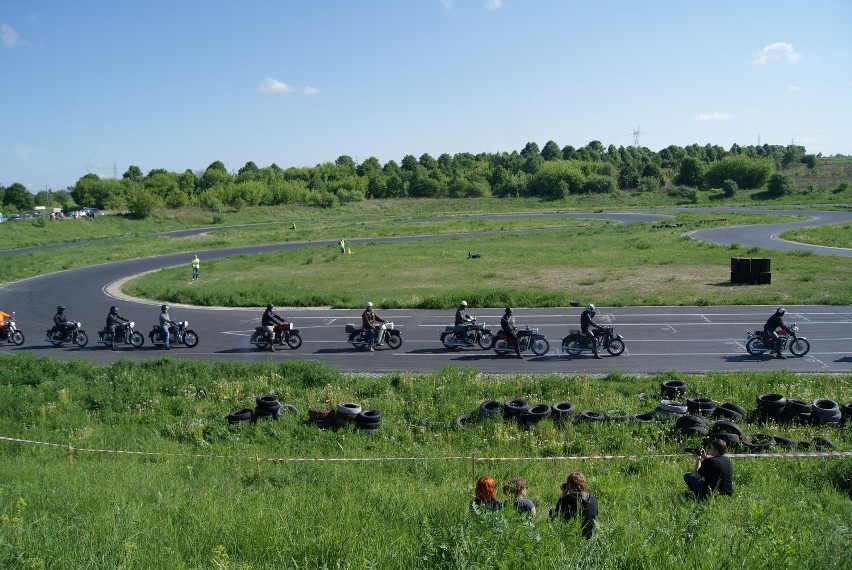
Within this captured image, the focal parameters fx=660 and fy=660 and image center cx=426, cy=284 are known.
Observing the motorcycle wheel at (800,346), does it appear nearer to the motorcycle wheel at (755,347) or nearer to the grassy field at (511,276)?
the motorcycle wheel at (755,347)

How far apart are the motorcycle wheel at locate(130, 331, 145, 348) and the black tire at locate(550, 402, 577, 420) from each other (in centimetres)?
1603

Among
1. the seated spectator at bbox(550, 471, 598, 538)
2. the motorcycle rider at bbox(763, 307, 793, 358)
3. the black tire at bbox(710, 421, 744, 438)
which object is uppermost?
the seated spectator at bbox(550, 471, 598, 538)

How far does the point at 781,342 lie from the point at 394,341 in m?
11.5

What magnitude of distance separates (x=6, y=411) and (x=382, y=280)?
22706 mm

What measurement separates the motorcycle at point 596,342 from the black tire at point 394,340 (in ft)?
17.6

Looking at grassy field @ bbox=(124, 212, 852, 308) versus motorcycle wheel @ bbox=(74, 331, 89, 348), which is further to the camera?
grassy field @ bbox=(124, 212, 852, 308)

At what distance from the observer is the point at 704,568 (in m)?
4.89

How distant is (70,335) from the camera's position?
2412cm

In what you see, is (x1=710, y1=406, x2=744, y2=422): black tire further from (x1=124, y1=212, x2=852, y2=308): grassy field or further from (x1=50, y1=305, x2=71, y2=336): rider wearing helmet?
(x1=50, y1=305, x2=71, y2=336): rider wearing helmet

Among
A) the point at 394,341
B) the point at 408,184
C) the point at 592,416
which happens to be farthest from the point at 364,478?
the point at 408,184

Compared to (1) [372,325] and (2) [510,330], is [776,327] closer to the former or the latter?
(2) [510,330]

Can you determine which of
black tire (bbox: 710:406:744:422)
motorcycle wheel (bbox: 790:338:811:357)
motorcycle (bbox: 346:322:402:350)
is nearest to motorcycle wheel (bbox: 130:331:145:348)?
motorcycle (bbox: 346:322:402:350)

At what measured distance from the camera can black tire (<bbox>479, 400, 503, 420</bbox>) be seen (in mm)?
13758

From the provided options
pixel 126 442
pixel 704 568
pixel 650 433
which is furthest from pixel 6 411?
pixel 704 568
